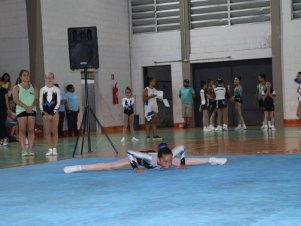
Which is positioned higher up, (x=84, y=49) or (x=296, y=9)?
(x=296, y=9)

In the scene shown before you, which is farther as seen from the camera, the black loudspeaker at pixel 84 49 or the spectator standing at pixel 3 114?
the spectator standing at pixel 3 114

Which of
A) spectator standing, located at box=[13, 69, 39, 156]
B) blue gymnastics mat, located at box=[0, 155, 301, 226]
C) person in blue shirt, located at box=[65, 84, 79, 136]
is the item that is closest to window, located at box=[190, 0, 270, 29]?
person in blue shirt, located at box=[65, 84, 79, 136]

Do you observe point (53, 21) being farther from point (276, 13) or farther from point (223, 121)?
point (276, 13)

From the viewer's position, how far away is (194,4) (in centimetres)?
2233

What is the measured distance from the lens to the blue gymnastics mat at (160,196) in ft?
13.8

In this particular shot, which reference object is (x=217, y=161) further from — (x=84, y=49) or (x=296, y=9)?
(x=296, y=9)

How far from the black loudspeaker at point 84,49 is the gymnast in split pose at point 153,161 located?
3858 mm

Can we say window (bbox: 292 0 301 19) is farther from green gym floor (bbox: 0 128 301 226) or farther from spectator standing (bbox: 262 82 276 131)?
green gym floor (bbox: 0 128 301 226)

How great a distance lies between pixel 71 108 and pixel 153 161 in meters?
11.8

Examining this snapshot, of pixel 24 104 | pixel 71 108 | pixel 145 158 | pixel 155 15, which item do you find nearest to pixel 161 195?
pixel 145 158

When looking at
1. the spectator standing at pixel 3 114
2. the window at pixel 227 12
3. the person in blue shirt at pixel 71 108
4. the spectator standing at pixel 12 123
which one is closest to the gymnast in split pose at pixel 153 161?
the spectator standing at pixel 3 114

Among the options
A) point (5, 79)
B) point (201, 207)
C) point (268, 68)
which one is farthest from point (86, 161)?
point (268, 68)

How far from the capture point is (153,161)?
739cm

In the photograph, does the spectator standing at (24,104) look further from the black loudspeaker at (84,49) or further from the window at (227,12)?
the window at (227,12)
